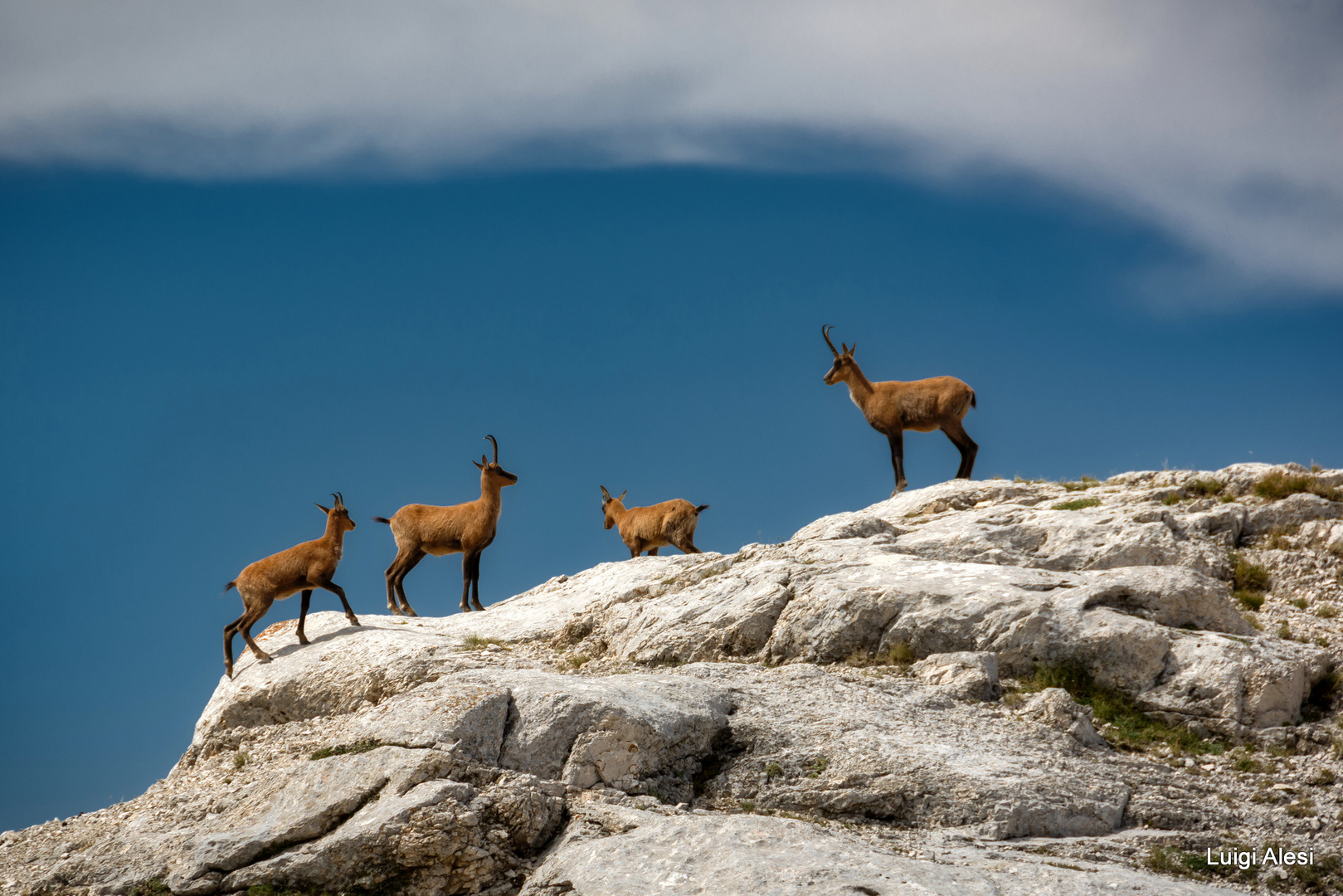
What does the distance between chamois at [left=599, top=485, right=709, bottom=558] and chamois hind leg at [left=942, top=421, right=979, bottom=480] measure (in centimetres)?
519

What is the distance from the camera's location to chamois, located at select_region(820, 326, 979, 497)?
20578 millimetres

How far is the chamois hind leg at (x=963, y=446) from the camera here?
20422 mm

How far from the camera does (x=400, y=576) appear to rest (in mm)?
18359

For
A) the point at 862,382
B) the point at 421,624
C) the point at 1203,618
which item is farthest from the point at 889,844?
the point at 862,382

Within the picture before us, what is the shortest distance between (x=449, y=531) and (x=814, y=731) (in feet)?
32.1

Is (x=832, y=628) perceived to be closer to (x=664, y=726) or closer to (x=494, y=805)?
(x=664, y=726)

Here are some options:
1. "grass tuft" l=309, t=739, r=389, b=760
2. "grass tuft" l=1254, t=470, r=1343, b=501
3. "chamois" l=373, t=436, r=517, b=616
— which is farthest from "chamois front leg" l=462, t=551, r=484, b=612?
"grass tuft" l=1254, t=470, r=1343, b=501

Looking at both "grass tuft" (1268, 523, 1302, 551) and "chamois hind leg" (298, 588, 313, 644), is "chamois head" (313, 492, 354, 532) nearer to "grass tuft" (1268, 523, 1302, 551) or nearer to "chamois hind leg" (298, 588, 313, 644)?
"chamois hind leg" (298, 588, 313, 644)

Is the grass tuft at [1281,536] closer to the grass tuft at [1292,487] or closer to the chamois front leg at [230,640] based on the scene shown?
the grass tuft at [1292,487]

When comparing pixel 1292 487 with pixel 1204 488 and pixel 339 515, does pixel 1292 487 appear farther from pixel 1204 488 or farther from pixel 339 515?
pixel 339 515

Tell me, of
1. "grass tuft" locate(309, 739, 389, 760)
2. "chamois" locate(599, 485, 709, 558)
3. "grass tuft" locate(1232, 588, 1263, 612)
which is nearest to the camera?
"grass tuft" locate(309, 739, 389, 760)

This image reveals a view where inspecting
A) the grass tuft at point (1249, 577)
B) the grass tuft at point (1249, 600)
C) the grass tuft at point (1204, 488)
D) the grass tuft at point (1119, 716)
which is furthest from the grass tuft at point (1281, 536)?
the grass tuft at point (1119, 716)

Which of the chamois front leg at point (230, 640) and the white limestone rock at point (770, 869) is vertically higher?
the chamois front leg at point (230, 640)

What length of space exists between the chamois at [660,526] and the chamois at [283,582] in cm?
652
